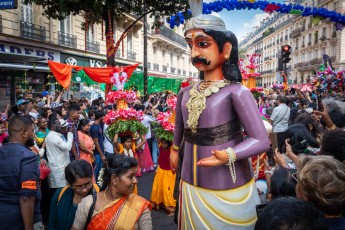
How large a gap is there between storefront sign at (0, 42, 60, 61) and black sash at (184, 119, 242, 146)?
1165cm

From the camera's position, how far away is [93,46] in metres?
18.5

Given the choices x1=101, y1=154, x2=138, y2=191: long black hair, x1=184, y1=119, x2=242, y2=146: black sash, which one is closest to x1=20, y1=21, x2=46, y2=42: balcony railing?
x1=101, y1=154, x2=138, y2=191: long black hair

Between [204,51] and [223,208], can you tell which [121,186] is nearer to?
[223,208]

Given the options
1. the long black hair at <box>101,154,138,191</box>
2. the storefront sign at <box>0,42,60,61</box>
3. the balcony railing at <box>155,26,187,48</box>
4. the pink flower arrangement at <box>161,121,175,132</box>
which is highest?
the balcony railing at <box>155,26,187,48</box>

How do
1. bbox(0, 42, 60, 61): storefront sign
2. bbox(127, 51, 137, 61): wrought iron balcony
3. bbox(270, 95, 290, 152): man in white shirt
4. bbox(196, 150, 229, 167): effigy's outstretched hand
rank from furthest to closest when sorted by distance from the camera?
bbox(127, 51, 137, 61): wrought iron balcony, bbox(0, 42, 60, 61): storefront sign, bbox(270, 95, 290, 152): man in white shirt, bbox(196, 150, 229, 167): effigy's outstretched hand

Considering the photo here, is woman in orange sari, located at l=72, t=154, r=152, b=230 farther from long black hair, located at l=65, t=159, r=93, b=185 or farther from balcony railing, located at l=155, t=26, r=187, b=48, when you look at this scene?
balcony railing, located at l=155, t=26, r=187, b=48

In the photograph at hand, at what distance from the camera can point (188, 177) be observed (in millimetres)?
2291

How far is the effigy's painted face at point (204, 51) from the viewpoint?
225 cm

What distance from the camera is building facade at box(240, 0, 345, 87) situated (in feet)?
103

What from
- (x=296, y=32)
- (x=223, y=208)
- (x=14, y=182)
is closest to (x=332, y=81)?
(x=223, y=208)

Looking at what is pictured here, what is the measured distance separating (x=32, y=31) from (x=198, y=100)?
1343 centimetres

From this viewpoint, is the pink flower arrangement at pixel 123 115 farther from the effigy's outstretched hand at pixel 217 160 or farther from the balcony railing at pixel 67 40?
the balcony railing at pixel 67 40

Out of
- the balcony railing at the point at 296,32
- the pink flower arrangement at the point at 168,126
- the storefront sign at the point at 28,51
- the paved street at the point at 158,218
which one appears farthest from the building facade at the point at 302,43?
the pink flower arrangement at the point at 168,126

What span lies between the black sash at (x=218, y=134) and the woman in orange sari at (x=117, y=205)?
0.53 meters
